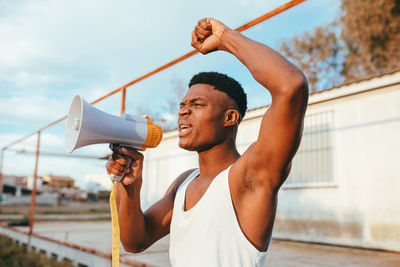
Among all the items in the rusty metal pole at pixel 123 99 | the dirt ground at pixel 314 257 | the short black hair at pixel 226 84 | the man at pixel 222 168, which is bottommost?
the dirt ground at pixel 314 257

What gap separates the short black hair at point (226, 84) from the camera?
1415mm

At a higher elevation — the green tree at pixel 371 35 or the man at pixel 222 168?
the green tree at pixel 371 35

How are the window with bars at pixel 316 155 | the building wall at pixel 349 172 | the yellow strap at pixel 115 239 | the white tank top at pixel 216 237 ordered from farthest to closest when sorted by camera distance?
the window with bars at pixel 316 155
the building wall at pixel 349 172
the yellow strap at pixel 115 239
the white tank top at pixel 216 237

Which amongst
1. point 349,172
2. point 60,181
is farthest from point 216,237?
point 60,181

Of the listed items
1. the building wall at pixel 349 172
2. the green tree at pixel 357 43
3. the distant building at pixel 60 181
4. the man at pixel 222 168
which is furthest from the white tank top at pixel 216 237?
the distant building at pixel 60 181

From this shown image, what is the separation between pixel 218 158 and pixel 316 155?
19.2ft

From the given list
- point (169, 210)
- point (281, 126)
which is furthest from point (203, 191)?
point (281, 126)

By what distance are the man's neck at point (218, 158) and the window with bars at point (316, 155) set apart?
18.3ft

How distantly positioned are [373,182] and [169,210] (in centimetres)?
518

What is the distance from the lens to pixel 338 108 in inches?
257

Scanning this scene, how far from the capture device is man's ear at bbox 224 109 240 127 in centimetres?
137

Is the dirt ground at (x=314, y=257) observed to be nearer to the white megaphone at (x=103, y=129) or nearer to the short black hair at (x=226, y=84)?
the white megaphone at (x=103, y=129)

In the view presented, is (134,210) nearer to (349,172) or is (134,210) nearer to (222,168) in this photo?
(222,168)

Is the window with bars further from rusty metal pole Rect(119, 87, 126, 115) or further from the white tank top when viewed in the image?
the white tank top
